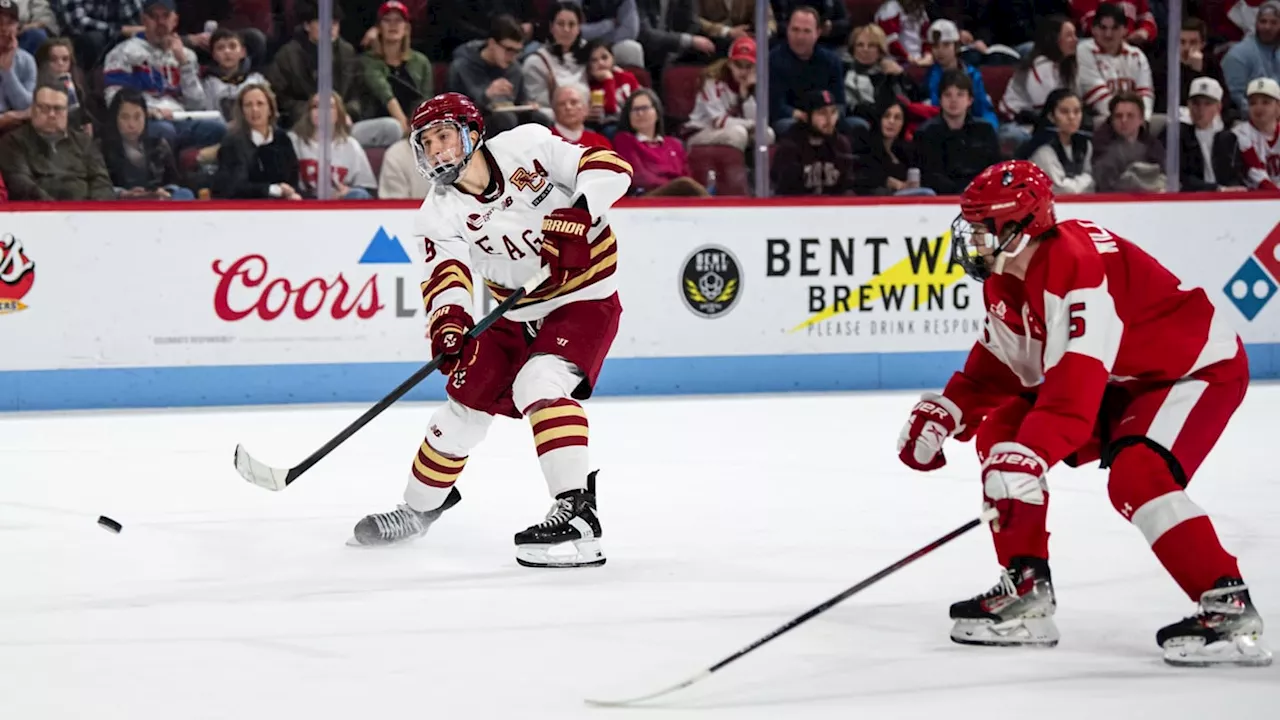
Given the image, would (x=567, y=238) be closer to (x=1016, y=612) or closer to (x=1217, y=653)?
(x=1016, y=612)

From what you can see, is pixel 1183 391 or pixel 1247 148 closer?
pixel 1183 391

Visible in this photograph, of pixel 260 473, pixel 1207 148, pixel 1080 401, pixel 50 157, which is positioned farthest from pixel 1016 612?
pixel 1207 148

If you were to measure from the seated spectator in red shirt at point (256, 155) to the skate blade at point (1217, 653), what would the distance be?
4457mm

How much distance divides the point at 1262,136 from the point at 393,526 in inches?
201

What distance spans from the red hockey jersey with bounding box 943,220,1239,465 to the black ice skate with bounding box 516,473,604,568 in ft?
3.18

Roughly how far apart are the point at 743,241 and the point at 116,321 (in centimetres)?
243

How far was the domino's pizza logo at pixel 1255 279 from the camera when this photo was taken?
24.5 feet

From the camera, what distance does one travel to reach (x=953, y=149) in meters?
7.37

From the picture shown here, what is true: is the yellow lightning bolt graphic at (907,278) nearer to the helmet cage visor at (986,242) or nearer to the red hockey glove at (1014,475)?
the helmet cage visor at (986,242)

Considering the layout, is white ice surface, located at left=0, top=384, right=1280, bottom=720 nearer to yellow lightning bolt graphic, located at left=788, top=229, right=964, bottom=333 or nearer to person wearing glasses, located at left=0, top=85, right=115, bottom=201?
person wearing glasses, located at left=0, top=85, right=115, bottom=201

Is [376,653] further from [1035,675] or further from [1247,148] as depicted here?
[1247,148]

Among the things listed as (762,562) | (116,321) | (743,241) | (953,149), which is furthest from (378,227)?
(762,562)

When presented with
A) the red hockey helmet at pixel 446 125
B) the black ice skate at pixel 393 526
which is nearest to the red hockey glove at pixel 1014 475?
the red hockey helmet at pixel 446 125

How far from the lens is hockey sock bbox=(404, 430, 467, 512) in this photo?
4090mm
